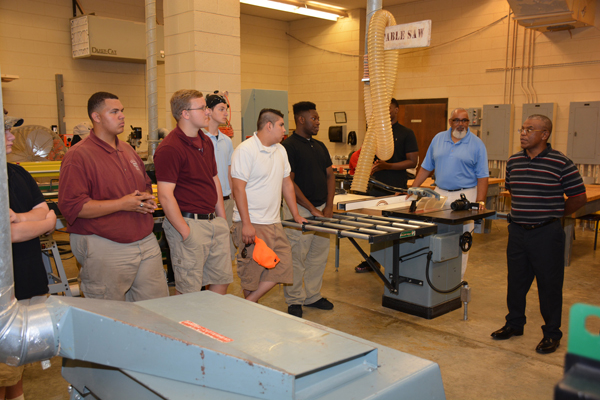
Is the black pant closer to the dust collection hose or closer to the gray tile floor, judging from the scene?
the gray tile floor

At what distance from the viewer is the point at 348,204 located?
151 inches

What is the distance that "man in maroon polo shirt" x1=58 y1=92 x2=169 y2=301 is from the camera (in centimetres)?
240

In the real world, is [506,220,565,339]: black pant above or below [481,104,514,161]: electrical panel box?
below

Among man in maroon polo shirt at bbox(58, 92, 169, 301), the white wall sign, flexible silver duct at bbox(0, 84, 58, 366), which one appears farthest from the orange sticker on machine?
the white wall sign

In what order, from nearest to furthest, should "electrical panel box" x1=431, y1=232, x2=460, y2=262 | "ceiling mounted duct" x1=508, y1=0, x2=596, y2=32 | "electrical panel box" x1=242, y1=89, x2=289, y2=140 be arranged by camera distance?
"electrical panel box" x1=431, y1=232, x2=460, y2=262, "ceiling mounted duct" x1=508, y1=0, x2=596, y2=32, "electrical panel box" x1=242, y1=89, x2=289, y2=140

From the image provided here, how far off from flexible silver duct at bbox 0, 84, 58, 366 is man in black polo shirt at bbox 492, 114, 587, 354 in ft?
9.16

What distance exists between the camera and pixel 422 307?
367cm

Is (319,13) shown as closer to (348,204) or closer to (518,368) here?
(348,204)

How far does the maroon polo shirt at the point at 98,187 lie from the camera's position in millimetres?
2393

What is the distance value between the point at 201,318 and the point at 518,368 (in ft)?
7.51

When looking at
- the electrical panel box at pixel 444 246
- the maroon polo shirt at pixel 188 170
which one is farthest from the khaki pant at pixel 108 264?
the electrical panel box at pixel 444 246

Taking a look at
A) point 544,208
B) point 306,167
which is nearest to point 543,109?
point 544,208

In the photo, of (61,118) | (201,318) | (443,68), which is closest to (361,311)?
(201,318)

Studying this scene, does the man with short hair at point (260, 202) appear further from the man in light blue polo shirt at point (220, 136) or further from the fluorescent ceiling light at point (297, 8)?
the fluorescent ceiling light at point (297, 8)
